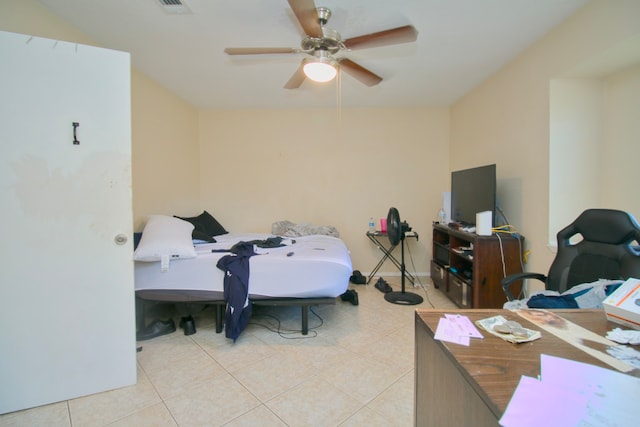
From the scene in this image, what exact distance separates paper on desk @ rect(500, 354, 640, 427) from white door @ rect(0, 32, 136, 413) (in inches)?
78.7

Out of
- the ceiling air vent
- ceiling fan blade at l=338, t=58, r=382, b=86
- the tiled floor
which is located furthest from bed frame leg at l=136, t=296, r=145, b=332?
A: ceiling fan blade at l=338, t=58, r=382, b=86

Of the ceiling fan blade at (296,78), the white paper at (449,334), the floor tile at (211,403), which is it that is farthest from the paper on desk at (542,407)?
the ceiling fan blade at (296,78)

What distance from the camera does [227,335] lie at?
2.19 meters

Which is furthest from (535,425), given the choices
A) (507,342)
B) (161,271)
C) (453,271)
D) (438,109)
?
(438,109)

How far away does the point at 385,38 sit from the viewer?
175 cm

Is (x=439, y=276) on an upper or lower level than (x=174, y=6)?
lower

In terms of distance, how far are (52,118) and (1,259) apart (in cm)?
83

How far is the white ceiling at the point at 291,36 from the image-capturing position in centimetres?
188

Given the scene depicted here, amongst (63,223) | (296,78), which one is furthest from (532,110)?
(63,223)

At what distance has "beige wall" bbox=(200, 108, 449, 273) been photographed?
3998 mm

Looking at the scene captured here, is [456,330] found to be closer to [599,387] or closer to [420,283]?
[599,387]

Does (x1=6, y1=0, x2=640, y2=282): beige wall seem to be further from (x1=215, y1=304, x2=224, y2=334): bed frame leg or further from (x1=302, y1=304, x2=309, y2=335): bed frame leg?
(x1=302, y1=304, x2=309, y2=335): bed frame leg

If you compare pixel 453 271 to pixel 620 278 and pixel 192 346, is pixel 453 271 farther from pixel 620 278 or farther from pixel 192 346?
pixel 192 346

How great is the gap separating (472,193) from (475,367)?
2.59m
